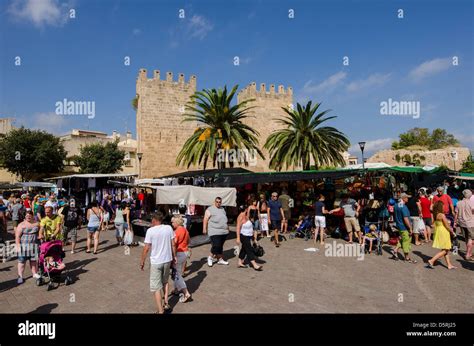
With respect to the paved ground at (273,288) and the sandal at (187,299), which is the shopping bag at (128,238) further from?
the sandal at (187,299)

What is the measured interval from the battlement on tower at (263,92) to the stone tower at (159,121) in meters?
7.11

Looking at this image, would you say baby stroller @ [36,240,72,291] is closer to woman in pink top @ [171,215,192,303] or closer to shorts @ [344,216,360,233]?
woman in pink top @ [171,215,192,303]

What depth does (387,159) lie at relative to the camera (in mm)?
43781

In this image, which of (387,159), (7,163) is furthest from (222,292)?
(387,159)

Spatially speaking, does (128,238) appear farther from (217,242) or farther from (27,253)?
(217,242)

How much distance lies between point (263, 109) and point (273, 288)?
1151 inches

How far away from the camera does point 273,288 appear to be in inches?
243

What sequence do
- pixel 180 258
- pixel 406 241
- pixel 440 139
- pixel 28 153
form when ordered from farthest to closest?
pixel 440 139, pixel 28 153, pixel 406 241, pixel 180 258

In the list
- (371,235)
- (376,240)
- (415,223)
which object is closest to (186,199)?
(371,235)

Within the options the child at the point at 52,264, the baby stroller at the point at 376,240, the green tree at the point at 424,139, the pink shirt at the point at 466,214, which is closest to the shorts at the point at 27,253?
the child at the point at 52,264

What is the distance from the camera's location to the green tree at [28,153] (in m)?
34.0

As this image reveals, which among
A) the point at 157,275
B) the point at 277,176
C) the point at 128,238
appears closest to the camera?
the point at 157,275
